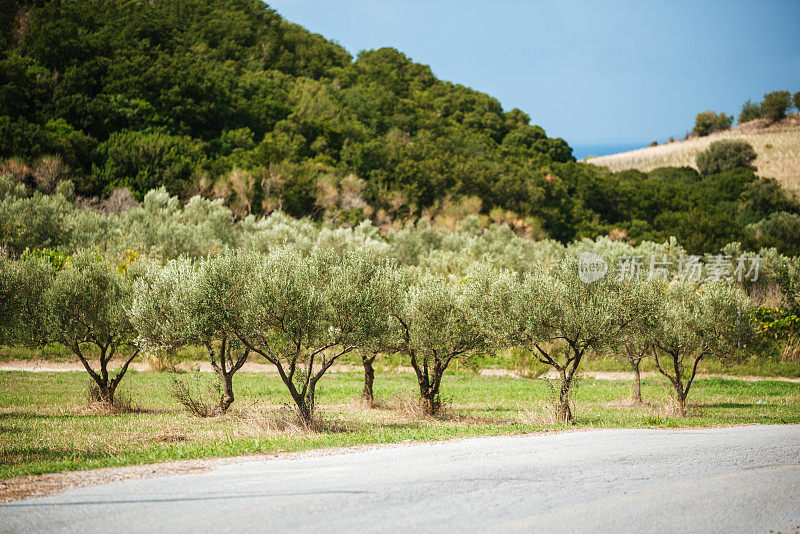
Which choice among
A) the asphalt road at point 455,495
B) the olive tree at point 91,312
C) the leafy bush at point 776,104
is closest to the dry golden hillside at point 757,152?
the leafy bush at point 776,104

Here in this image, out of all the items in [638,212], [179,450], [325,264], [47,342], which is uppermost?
[638,212]

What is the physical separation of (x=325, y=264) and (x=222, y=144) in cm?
5668

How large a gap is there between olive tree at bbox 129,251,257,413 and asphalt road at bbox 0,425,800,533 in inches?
245

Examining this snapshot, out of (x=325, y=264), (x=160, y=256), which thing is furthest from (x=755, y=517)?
(x=160, y=256)

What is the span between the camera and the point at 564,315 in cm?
1903

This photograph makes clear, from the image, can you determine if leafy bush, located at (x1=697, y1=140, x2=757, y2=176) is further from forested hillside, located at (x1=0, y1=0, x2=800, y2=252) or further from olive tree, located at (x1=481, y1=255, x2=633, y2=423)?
olive tree, located at (x1=481, y1=255, x2=633, y2=423)

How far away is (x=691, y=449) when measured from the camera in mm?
14102

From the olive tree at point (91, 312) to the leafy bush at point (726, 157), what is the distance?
13776 centimetres

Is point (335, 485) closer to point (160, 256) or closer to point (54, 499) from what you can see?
point (54, 499)

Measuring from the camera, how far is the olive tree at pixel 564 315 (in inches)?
731

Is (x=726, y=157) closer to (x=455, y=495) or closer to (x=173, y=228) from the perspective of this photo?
(x=173, y=228)
